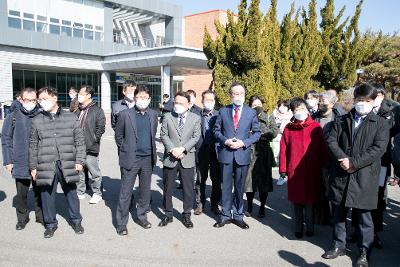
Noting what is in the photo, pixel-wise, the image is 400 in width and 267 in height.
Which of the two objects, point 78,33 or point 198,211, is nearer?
point 198,211

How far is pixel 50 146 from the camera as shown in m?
4.52

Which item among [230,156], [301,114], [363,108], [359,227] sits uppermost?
[363,108]

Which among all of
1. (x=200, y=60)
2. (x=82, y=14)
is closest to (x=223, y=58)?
(x=200, y=60)

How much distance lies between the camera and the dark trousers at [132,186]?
4.81m

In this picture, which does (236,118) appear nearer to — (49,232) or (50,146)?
(50,146)

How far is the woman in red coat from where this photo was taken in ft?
15.0

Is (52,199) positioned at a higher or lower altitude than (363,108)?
lower

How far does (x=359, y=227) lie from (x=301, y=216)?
2.89ft

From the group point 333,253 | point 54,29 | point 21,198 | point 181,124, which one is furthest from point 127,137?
point 54,29

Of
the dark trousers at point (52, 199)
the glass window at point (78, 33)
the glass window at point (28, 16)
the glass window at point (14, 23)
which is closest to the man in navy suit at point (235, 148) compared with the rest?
the dark trousers at point (52, 199)

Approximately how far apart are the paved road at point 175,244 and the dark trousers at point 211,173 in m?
0.28

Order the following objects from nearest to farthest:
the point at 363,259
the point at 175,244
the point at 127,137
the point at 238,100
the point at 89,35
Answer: the point at 363,259
the point at 175,244
the point at 127,137
the point at 238,100
the point at 89,35

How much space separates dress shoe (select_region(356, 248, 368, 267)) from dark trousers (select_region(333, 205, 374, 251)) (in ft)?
0.17

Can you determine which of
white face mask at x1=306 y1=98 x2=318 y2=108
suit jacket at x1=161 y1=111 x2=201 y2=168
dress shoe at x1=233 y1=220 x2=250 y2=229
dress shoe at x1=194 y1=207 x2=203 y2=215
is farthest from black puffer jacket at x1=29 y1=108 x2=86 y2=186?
white face mask at x1=306 y1=98 x2=318 y2=108
